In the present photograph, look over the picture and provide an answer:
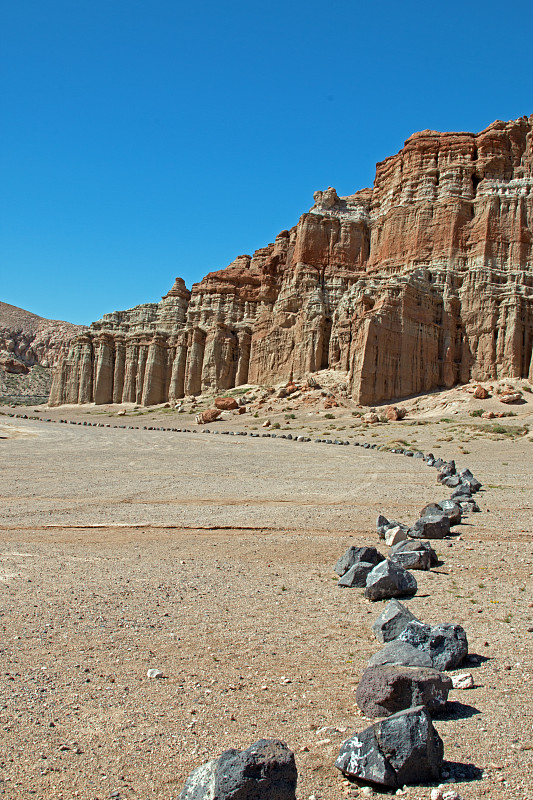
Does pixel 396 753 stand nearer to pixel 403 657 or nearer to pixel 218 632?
pixel 403 657

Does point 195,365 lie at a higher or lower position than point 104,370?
higher

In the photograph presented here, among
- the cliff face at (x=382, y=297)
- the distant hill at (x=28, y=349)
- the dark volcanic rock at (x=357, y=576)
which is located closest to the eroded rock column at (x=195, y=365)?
the cliff face at (x=382, y=297)

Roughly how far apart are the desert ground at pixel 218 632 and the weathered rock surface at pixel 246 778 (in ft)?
0.87

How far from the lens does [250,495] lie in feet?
46.2

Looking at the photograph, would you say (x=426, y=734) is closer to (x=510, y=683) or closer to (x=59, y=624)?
(x=510, y=683)

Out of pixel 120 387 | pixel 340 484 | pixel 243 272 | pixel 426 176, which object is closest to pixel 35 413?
pixel 120 387

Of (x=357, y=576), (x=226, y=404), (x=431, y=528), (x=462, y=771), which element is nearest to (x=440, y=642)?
(x=462, y=771)

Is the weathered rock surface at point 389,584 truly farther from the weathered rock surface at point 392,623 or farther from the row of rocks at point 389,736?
the weathered rock surface at point 392,623

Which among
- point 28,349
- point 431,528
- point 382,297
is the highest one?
point 382,297

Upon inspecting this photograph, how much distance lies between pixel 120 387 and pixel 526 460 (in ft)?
190

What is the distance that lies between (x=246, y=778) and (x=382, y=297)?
45.0m

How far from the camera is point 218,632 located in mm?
5188

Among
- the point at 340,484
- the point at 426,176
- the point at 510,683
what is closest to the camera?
the point at 510,683

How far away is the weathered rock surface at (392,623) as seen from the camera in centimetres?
489
